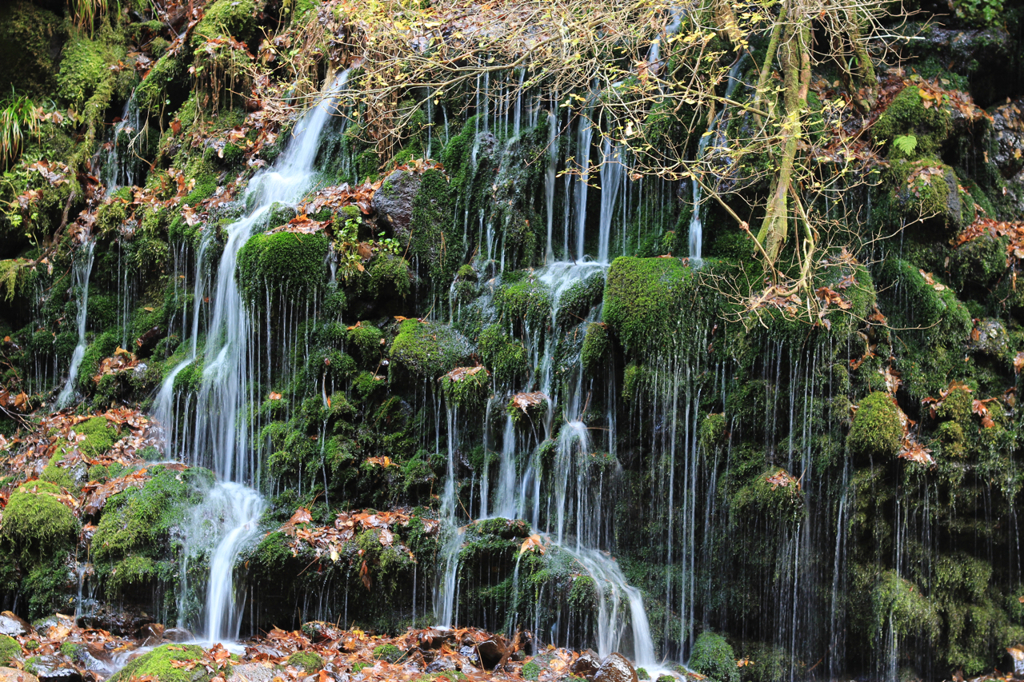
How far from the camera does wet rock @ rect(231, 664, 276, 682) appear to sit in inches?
199

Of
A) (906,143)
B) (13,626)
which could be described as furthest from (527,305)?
(13,626)

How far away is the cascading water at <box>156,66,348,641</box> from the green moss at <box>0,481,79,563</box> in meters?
1.17

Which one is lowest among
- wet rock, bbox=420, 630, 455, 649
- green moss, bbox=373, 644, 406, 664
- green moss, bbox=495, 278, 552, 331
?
green moss, bbox=373, 644, 406, 664

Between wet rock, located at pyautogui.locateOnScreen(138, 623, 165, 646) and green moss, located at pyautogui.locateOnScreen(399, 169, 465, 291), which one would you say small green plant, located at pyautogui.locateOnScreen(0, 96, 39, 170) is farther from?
wet rock, located at pyautogui.locateOnScreen(138, 623, 165, 646)

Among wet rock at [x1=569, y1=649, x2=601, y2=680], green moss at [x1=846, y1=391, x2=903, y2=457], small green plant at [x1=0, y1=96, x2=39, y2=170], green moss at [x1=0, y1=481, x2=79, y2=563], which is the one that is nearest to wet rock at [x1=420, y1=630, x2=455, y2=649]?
wet rock at [x1=569, y1=649, x2=601, y2=680]

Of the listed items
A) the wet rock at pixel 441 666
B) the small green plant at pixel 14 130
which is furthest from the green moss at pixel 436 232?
the small green plant at pixel 14 130

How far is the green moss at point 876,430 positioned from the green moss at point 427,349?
12.2 feet

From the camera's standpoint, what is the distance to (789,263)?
6.99 meters

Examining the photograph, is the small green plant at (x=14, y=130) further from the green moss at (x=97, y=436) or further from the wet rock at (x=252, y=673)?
the wet rock at (x=252, y=673)

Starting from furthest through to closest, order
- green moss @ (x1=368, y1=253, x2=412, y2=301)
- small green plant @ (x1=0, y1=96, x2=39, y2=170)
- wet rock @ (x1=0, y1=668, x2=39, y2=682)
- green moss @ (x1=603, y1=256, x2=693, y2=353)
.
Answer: small green plant @ (x1=0, y1=96, x2=39, y2=170) → green moss @ (x1=368, y1=253, x2=412, y2=301) → green moss @ (x1=603, y1=256, x2=693, y2=353) → wet rock @ (x1=0, y1=668, x2=39, y2=682)

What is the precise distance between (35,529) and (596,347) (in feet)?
17.3

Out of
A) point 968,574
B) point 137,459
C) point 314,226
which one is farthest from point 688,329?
point 137,459

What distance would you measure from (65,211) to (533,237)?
679 centimetres

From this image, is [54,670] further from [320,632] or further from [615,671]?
[615,671]
